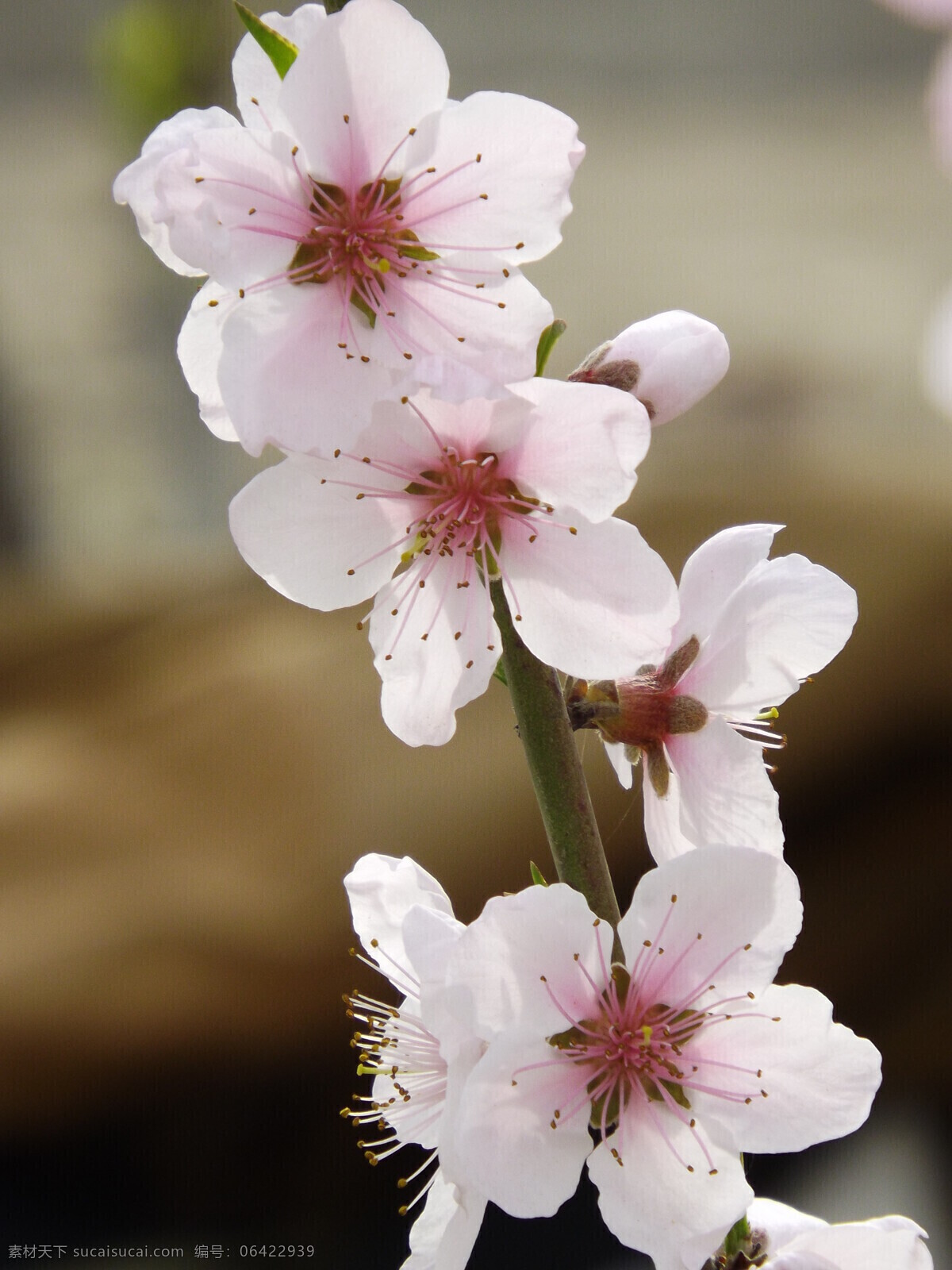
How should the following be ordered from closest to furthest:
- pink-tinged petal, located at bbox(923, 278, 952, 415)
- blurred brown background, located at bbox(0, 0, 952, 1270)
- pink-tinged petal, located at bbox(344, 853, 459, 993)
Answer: pink-tinged petal, located at bbox(344, 853, 459, 993) < blurred brown background, located at bbox(0, 0, 952, 1270) < pink-tinged petal, located at bbox(923, 278, 952, 415)

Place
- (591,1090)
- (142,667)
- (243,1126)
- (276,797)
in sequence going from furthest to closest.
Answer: (142,667)
(276,797)
(243,1126)
(591,1090)

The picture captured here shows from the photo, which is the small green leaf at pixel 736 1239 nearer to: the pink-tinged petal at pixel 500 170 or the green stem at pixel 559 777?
the green stem at pixel 559 777

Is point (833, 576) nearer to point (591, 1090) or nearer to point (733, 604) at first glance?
point (733, 604)

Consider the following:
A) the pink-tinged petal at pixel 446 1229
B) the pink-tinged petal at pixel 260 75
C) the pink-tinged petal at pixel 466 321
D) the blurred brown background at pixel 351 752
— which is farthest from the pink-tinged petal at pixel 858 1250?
the blurred brown background at pixel 351 752

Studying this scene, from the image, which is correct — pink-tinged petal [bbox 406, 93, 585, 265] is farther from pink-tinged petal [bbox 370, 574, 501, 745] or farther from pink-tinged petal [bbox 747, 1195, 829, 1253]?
pink-tinged petal [bbox 747, 1195, 829, 1253]

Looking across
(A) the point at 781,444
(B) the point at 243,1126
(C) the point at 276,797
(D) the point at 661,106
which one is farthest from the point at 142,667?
(D) the point at 661,106

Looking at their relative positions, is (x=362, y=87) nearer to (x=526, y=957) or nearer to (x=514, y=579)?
(x=514, y=579)

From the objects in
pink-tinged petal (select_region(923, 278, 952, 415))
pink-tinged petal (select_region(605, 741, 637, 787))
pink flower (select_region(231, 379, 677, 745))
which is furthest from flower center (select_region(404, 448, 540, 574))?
pink-tinged petal (select_region(923, 278, 952, 415))
